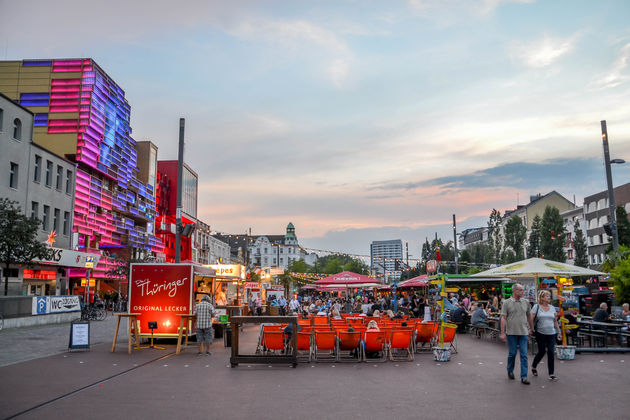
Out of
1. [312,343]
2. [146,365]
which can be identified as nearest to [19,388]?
[146,365]

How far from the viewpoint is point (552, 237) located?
57344mm

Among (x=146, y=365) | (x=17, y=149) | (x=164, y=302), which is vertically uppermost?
(x=17, y=149)

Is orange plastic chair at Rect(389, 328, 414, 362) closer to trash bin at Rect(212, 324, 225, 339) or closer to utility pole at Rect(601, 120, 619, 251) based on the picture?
trash bin at Rect(212, 324, 225, 339)

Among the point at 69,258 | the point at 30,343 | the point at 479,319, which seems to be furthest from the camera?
the point at 69,258

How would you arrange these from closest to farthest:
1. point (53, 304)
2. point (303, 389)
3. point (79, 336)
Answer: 1. point (303, 389)
2. point (79, 336)
3. point (53, 304)

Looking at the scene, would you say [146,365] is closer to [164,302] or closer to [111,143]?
[164,302]

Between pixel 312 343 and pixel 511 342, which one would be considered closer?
pixel 511 342

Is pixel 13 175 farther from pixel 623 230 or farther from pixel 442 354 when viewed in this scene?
pixel 623 230

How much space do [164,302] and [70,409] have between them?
8962 millimetres

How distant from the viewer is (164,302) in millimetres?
16094

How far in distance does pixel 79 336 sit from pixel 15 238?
13.7m

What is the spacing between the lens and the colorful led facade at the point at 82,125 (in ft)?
139

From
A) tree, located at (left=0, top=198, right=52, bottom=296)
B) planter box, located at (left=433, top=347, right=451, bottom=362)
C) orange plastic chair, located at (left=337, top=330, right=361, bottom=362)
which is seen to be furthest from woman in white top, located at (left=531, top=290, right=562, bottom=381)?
tree, located at (left=0, top=198, right=52, bottom=296)

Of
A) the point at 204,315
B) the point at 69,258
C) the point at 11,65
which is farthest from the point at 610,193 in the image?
the point at 11,65
